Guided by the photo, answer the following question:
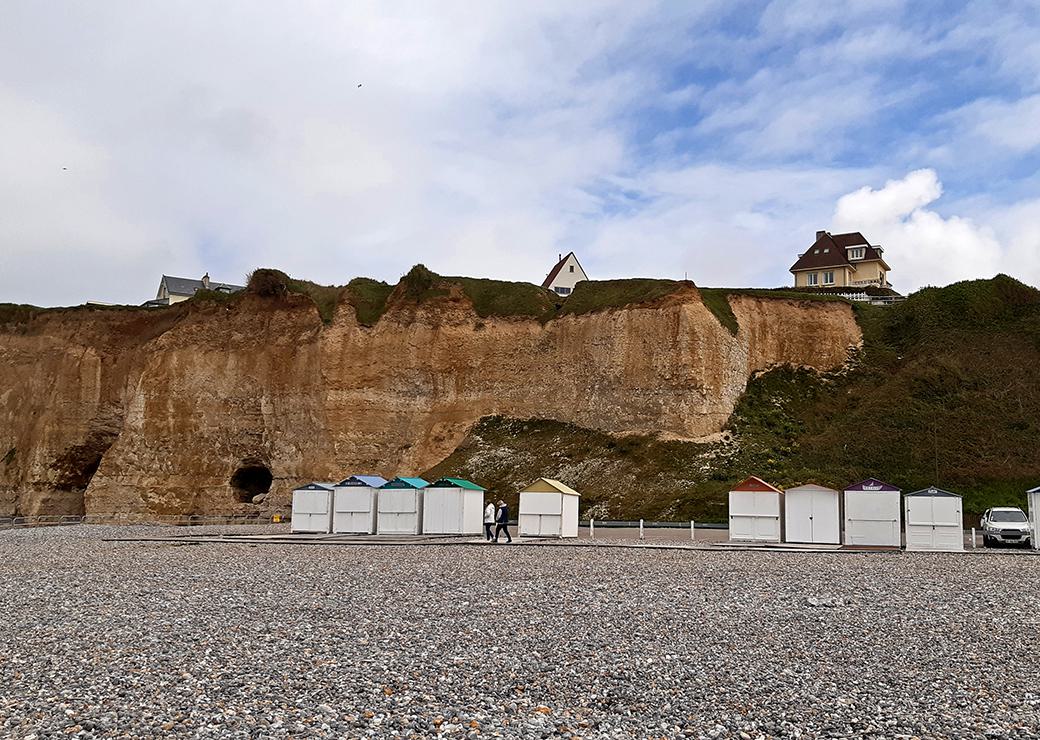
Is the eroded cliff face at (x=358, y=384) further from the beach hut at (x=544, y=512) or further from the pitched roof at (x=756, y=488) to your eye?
the pitched roof at (x=756, y=488)

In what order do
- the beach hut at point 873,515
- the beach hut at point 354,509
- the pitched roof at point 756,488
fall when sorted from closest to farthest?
the beach hut at point 873,515
the pitched roof at point 756,488
the beach hut at point 354,509

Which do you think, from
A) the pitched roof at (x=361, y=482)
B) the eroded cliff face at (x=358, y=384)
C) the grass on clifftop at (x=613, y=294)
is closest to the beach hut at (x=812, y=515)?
the pitched roof at (x=361, y=482)

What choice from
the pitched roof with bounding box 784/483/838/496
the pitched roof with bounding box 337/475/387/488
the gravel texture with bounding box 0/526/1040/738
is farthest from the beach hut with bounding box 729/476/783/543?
the pitched roof with bounding box 337/475/387/488

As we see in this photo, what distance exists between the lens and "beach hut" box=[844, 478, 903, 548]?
33.2 m

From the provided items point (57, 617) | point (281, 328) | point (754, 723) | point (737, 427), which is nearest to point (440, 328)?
point (281, 328)

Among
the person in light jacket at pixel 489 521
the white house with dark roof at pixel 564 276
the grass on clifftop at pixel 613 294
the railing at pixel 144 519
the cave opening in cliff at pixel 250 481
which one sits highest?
the white house with dark roof at pixel 564 276

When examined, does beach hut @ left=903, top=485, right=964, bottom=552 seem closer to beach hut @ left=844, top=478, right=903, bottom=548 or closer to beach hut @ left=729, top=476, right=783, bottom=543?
beach hut @ left=844, top=478, right=903, bottom=548

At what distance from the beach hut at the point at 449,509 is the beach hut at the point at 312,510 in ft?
14.7

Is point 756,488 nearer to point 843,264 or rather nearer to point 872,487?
point 872,487

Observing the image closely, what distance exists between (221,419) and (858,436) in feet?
133

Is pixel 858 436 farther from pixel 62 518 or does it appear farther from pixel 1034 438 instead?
pixel 62 518

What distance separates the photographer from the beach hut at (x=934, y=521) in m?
31.8

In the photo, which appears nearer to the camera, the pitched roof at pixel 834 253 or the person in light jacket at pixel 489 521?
the person in light jacket at pixel 489 521

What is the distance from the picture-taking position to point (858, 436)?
5178 cm
